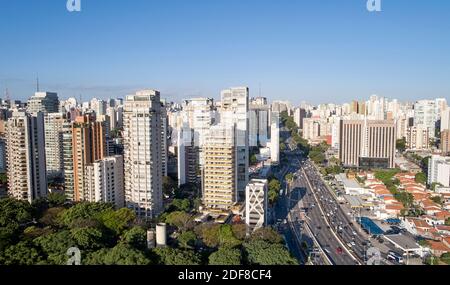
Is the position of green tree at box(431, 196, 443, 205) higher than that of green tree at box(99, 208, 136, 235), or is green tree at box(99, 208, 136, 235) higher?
green tree at box(99, 208, 136, 235)

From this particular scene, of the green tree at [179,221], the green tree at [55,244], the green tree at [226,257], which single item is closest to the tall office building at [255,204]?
the green tree at [179,221]

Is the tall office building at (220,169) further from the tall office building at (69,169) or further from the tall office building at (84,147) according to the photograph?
the tall office building at (69,169)

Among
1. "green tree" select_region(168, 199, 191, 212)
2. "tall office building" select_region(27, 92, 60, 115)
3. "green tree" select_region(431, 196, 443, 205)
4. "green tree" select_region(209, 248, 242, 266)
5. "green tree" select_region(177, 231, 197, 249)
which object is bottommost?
"green tree" select_region(431, 196, 443, 205)

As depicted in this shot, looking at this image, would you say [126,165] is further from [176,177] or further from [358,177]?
[358,177]

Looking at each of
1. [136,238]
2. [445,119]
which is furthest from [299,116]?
[136,238]

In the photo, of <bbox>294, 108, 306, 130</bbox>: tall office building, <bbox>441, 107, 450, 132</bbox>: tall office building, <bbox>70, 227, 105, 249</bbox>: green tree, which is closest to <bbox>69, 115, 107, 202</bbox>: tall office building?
<bbox>70, 227, 105, 249</bbox>: green tree

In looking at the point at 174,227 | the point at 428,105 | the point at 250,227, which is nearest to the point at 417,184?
the point at 250,227

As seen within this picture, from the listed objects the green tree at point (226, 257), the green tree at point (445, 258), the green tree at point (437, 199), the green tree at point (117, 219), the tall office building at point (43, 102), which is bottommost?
the green tree at point (445, 258)

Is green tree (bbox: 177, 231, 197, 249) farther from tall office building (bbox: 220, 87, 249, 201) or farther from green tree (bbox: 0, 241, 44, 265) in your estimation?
tall office building (bbox: 220, 87, 249, 201)
